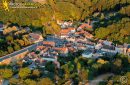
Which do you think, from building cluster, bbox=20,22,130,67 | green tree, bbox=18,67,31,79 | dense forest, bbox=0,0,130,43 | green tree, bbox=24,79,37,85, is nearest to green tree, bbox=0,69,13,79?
green tree, bbox=18,67,31,79

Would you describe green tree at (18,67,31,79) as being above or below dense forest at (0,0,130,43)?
below

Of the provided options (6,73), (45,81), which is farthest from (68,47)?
(45,81)

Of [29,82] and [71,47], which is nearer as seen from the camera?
[29,82]

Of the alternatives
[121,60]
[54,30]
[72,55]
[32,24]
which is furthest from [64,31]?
[121,60]

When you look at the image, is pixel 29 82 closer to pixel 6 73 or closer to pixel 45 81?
pixel 45 81

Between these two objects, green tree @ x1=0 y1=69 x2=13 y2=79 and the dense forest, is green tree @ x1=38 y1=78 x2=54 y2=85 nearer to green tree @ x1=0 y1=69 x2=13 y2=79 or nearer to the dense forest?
green tree @ x1=0 y1=69 x2=13 y2=79

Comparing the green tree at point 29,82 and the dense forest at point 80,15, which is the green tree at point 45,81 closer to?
the green tree at point 29,82

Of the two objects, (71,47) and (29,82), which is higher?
(71,47)

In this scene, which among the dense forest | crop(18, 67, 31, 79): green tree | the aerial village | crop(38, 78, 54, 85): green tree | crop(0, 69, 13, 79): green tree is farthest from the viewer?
the dense forest

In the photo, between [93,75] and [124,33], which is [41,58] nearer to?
[93,75]
